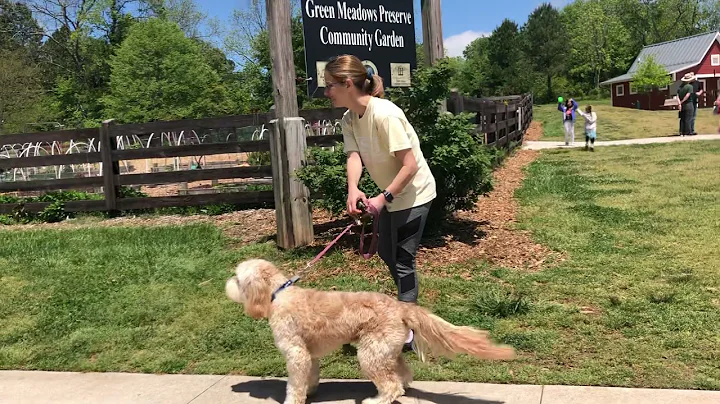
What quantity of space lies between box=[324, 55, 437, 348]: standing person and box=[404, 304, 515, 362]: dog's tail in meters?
0.17

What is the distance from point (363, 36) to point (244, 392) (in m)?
4.53

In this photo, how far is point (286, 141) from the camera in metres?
6.47

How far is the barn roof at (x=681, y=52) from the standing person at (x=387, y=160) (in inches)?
2345

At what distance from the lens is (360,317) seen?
3.14 meters

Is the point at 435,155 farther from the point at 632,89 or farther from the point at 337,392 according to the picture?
the point at 632,89

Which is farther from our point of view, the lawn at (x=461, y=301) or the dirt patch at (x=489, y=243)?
the dirt patch at (x=489, y=243)

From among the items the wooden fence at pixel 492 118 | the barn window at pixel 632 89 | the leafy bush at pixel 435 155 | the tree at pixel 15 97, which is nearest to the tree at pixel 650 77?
the barn window at pixel 632 89

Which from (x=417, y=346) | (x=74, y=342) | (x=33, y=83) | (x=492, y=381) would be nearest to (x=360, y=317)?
(x=417, y=346)

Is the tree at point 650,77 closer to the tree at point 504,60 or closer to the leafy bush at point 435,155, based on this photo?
the tree at point 504,60

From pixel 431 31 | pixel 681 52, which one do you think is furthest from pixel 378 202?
pixel 681 52

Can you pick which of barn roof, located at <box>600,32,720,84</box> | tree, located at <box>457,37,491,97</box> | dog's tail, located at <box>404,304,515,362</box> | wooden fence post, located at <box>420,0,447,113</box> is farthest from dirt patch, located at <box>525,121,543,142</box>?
tree, located at <box>457,37,491,97</box>

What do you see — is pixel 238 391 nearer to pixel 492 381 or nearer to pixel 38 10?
pixel 492 381

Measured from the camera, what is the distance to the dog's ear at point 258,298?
319 cm

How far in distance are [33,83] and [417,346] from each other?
4777cm
